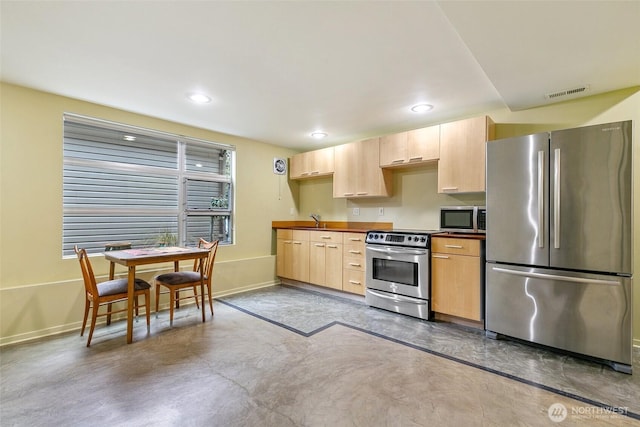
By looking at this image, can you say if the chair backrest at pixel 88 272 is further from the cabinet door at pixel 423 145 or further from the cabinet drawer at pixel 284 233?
the cabinet door at pixel 423 145

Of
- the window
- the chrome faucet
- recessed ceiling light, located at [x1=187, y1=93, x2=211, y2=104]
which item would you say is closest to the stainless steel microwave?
the chrome faucet

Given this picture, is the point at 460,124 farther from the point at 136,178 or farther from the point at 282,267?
the point at 136,178

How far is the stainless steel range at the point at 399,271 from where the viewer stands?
10.8 ft

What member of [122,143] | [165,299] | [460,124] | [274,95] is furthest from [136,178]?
[460,124]

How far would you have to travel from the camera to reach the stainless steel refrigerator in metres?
2.23

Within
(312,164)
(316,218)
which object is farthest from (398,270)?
(312,164)

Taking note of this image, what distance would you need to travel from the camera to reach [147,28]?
6.33 feet

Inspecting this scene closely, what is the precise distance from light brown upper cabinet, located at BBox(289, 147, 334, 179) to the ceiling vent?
107 inches

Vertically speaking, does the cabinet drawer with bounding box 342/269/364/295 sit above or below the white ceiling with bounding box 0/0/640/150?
below

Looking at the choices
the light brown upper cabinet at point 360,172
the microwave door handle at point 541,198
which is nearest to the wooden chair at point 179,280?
the light brown upper cabinet at point 360,172

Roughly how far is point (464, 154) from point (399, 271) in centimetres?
151

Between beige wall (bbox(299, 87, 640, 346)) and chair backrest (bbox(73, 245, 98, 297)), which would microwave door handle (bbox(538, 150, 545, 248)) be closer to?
beige wall (bbox(299, 87, 640, 346))

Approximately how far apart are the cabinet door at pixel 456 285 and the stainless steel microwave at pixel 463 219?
0.47 meters

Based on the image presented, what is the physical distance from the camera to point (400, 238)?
11.5 feet
